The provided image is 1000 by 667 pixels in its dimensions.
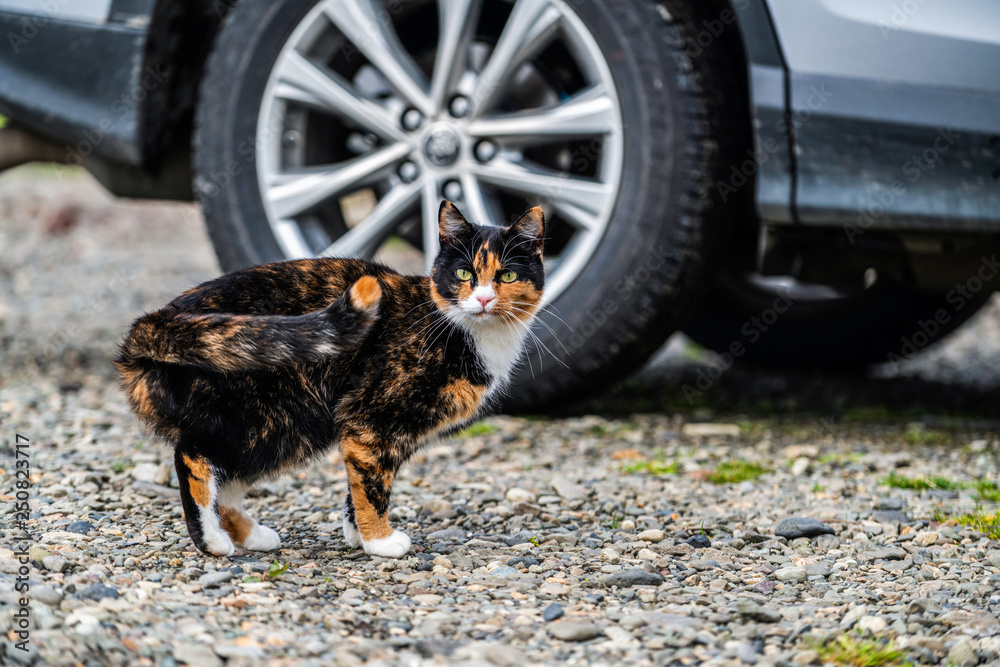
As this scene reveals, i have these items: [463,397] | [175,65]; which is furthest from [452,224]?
[175,65]

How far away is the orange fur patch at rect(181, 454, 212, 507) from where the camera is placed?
2.34 metres

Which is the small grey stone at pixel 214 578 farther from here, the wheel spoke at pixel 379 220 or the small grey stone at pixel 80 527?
the wheel spoke at pixel 379 220

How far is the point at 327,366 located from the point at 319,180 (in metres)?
1.43

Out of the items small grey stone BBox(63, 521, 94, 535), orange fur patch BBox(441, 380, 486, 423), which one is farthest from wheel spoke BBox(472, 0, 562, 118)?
small grey stone BBox(63, 521, 94, 535)

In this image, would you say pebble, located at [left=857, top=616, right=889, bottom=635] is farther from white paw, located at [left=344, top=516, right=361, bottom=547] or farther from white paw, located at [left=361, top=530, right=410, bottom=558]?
white paw, located at [left=344, top=516, right=361, bottom=547]

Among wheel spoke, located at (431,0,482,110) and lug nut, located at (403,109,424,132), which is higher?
wheel spoke, located at (431,0,482,110)

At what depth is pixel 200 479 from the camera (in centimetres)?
235

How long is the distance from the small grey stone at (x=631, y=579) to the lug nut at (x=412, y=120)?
1.99 m

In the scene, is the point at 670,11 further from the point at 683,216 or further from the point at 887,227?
the point at 887,227

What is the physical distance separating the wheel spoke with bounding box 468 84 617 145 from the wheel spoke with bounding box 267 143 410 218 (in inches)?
13.6

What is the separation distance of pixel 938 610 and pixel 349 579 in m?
1.31

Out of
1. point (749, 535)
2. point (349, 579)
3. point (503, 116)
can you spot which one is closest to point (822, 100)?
point (503, 116)

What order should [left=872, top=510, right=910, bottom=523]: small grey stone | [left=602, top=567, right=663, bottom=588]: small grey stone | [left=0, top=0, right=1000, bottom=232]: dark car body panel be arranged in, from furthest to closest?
[left=0, top=0, right=1000, bottom=232]: dark car body panel → [left=872, top=510, right=910, bottom=523]: small grey stone → [left=602, top=567, right=663, bottom=588]: small grey stone

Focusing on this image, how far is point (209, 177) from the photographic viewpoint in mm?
3840
